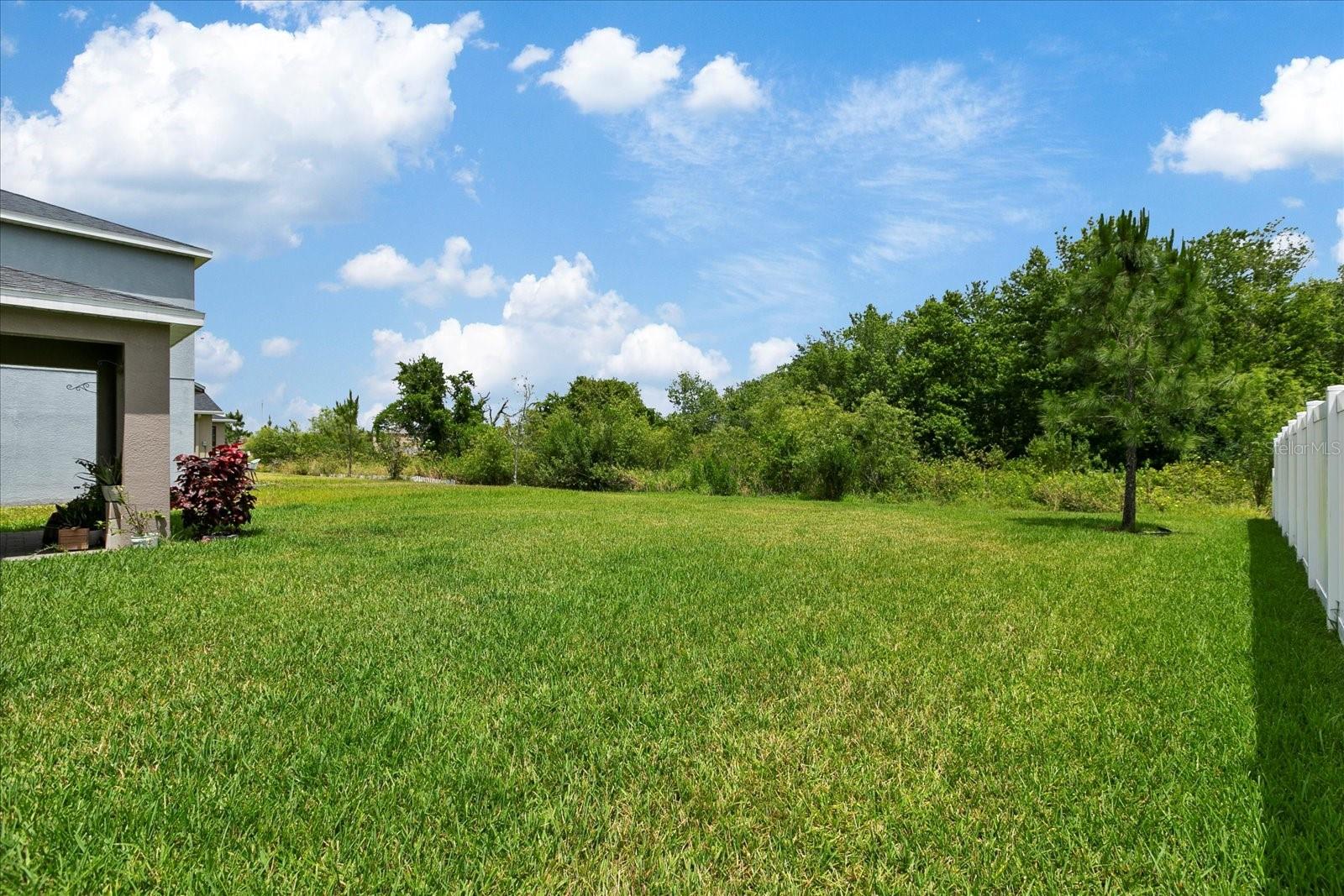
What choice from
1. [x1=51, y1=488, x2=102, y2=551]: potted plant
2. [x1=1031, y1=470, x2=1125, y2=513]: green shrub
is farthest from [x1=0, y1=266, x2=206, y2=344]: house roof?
[x1=1031, y1=470, x2=1125, y2=513]: green shrub

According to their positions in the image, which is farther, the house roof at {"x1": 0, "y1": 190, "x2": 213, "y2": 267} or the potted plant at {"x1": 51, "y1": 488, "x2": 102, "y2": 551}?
the house roof at {"x1": 0, "y1": 190, "x2": 213, "y2": 267}

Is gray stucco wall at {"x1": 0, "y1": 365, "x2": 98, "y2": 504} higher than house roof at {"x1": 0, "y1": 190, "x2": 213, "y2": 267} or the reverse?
the reverse

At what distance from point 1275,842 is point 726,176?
506 inches

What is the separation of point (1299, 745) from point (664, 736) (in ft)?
9.19

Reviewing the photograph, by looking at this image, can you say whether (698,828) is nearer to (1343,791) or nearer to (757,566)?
(1343,791)

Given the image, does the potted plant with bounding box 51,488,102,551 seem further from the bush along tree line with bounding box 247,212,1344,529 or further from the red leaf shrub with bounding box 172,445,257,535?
the bush along tree line with bounding box 247,212,1344,529

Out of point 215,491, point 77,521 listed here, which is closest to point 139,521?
point 215,491

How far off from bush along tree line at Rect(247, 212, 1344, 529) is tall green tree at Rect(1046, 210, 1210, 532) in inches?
1.2

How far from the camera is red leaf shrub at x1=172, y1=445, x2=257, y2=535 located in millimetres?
9766

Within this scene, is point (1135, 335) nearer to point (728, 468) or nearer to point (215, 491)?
point (728, 468)

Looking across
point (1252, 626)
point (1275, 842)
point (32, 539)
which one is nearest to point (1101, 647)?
point (1252, 626)

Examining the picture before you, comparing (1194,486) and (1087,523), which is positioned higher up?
(1194,486)

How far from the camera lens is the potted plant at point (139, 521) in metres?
8.72

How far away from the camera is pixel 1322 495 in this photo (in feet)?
18.7
